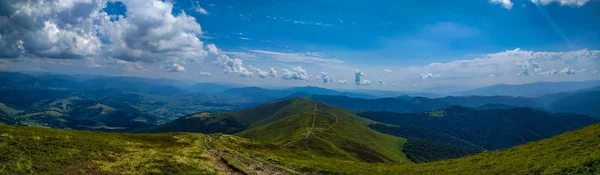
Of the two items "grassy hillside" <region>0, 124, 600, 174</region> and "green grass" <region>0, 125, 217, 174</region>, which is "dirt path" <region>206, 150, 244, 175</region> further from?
"green grass" <region>0, 125, 217, 174</region>

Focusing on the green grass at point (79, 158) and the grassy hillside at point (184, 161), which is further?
the green grass at point (79, 158)

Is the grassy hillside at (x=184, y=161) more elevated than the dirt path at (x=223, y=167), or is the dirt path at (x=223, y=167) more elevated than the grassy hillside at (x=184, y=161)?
the grassy hillside at (x=184, y=161)

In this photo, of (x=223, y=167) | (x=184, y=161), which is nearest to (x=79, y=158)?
(x=184, y=161)

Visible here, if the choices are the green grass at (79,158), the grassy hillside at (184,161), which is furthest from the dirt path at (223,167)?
the green grass at (79,158)

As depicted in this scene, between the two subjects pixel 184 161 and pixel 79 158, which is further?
pixel 184 161

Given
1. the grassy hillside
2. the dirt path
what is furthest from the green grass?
the dirt path

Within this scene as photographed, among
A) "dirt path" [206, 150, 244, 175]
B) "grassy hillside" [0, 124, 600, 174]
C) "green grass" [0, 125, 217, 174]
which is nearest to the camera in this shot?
"grassy hillside" [0, 124, 600, 174]

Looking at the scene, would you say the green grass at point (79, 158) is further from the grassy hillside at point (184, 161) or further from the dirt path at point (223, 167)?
the dirt path at point (223, 167)

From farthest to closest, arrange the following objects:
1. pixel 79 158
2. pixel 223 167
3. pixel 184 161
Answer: pixel 223 167, pixel 184 161, pixel 79 158

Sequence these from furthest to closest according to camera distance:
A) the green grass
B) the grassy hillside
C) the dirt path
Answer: the dirt path < the green grass < the grassy hillside

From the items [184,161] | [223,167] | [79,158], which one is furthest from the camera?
[223,167]

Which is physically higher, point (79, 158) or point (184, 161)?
point (79, 158)

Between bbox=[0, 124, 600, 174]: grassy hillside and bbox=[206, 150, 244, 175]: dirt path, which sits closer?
bbox=[0, 124, 600, 174]: grassy hillside

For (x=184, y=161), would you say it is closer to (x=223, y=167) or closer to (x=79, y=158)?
(x=223, y=167)
